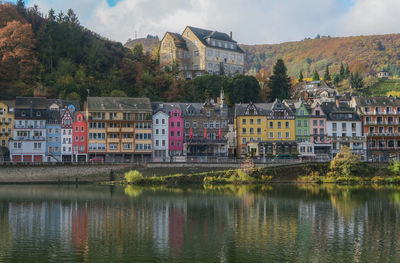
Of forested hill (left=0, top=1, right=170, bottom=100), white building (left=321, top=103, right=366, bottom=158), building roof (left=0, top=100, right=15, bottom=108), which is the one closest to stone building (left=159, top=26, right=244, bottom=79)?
forested hill (left=0, top=1, right=170, bottom=100)

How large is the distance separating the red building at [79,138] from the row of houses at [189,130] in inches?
6.3

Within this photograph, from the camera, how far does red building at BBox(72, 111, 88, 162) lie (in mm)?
84750

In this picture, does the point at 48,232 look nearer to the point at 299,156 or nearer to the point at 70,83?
the point at 299,156

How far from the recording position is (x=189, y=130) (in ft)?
295

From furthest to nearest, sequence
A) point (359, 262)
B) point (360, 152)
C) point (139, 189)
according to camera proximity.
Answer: point (360, 152) < point (139, 189) < point (359, 262)

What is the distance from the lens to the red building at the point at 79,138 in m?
84.8

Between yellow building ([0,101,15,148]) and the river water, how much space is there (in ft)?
80.8

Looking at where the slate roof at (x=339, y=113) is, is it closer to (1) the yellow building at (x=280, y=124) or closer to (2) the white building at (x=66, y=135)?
(1) the yellow building at (x=280, y=124)

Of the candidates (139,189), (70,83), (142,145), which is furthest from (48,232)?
(70,83)

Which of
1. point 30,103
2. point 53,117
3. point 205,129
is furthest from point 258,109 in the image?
point 30,103

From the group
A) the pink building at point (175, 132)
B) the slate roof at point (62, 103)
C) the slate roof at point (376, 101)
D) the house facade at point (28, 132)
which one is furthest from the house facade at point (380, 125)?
the house facade at point (28, 132)

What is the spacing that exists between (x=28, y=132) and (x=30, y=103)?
4.78 metres

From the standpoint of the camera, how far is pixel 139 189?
6644 centimetres

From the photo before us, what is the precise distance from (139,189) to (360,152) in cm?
4315
